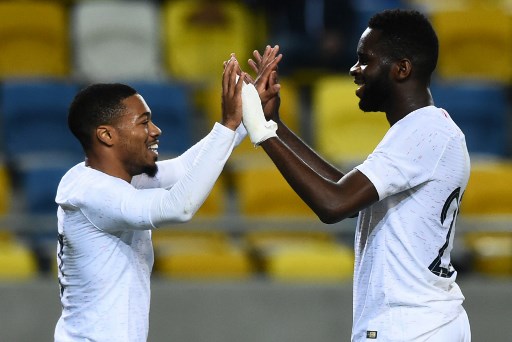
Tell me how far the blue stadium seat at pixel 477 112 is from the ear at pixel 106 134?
4070mm

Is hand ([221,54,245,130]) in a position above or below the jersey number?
above

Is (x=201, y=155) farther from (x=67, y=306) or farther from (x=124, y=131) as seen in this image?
(x=67, y=306)

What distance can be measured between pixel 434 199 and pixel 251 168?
3.11m

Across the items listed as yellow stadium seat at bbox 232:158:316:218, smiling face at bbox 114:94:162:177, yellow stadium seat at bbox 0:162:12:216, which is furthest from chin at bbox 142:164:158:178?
yellow stadium seat at bbox 0:162:12:216

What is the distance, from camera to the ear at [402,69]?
10.6 ft

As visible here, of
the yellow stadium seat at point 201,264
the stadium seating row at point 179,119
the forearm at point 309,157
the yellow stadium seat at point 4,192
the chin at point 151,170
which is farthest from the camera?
the stadium seating row at point 179,119

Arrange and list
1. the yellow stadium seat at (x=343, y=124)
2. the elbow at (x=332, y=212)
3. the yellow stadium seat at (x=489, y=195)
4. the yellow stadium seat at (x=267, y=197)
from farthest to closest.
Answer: the yellow stadium seat at (x=343, y=124) < the yellow stadium seat at (x=489, y=195) < the yellow stadium seat at (x=267, y=197) < the elbow at (x=332, y=212)

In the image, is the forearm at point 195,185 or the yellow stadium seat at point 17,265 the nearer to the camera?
the forearm at point 195,185

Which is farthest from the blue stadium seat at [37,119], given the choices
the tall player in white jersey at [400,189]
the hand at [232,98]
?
the tall player in white jersey at [400,189]

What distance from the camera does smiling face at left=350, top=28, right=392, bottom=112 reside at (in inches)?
127

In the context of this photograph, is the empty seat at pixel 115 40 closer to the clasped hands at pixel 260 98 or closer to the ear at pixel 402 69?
the clasped hands at pixel 260 98

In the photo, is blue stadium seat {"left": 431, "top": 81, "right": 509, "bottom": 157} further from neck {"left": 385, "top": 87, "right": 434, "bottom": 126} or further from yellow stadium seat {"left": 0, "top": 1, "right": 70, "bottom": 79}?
neck {"left": 385, "top": 87, "right": 434, "bottom": 126}

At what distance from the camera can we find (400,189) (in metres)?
3.12

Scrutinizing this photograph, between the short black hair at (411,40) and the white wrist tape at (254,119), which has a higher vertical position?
the short black hair at (411,40)
